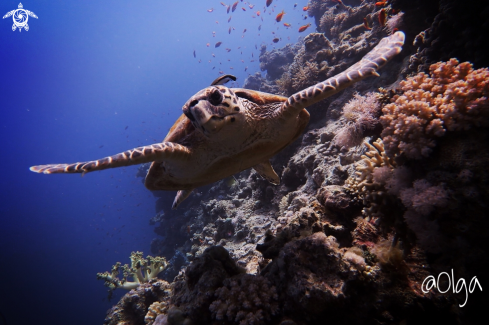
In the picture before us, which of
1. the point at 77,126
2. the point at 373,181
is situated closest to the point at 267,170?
the point at 373,181

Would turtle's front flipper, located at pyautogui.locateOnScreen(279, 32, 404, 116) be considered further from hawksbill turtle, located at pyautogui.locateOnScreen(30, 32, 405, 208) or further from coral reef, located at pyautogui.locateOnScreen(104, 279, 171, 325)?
coral reef, located at pyautogui.locateOnScreen(104, 279, 171, 325)

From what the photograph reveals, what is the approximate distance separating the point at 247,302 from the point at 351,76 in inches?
114

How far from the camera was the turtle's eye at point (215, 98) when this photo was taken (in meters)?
2.50

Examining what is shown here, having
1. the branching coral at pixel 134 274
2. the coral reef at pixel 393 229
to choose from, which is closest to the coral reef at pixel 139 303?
the branching coral at pixel 134 274

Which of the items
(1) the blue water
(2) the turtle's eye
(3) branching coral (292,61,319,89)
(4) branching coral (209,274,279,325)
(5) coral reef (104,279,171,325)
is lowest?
(5) coral reef (104,279,171,325)

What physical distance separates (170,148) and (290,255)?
1.92 metres

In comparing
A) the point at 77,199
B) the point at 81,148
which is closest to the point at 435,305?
the point at 77,199

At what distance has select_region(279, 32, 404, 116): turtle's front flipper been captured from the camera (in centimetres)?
246

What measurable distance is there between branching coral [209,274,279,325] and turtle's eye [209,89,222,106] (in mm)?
2189

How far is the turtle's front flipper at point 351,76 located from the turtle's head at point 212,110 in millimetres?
823

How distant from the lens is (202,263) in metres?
2.84

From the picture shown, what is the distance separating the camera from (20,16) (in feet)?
198

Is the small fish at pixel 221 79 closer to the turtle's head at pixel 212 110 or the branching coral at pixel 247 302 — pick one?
the turtle's head at pixel 212 110

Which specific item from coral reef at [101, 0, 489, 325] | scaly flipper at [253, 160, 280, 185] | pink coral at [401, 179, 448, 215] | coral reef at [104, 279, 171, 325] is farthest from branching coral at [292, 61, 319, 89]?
coral reef at [104, 279, 171, 325]
